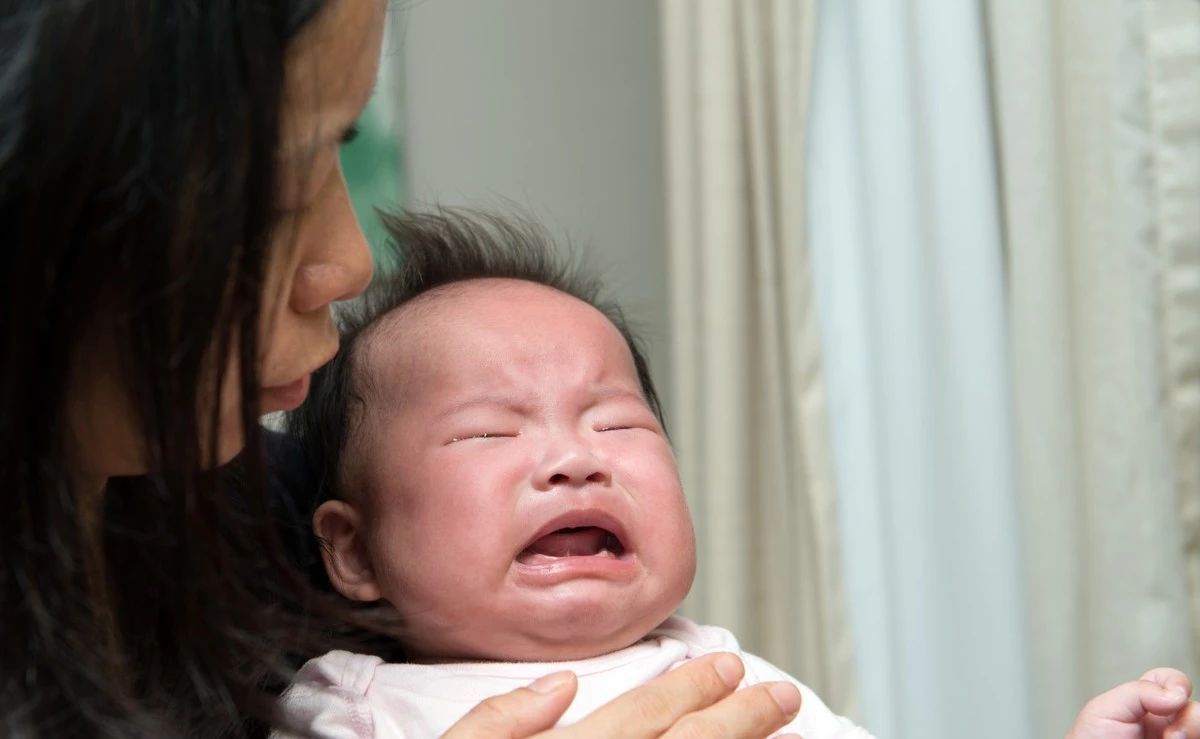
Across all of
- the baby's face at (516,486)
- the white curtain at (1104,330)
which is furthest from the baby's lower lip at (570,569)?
the white curtain at (1104,330)

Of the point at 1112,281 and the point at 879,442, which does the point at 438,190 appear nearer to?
the point at 879,442

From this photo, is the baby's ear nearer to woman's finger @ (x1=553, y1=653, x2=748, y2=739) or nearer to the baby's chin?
the baby's chin

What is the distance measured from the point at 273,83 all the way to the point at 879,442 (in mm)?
1360

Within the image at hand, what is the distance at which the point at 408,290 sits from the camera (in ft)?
4.66

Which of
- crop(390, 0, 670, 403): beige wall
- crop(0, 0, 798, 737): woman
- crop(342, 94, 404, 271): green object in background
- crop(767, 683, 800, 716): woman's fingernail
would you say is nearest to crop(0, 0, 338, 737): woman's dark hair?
crop(0, 0, 798, 737): woman

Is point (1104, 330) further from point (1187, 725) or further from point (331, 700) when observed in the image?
point (331, 700)

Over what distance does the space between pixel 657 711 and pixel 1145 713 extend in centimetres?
38

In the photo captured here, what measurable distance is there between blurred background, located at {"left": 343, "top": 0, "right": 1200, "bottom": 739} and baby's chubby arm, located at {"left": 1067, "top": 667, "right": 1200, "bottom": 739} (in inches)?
20.1

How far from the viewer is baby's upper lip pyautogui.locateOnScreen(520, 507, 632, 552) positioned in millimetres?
1166

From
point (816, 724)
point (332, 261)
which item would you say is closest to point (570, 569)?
point (816, 724)

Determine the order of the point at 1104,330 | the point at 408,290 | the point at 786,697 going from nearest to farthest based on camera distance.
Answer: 1. the point at 786,697
2. the point at 408,290
3. the point at 1104,330

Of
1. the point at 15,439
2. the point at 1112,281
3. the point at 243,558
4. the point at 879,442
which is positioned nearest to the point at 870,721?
the point at 879,442

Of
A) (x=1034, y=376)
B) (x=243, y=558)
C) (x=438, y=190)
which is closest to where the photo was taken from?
(x=243, y=558)

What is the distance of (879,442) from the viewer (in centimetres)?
196
